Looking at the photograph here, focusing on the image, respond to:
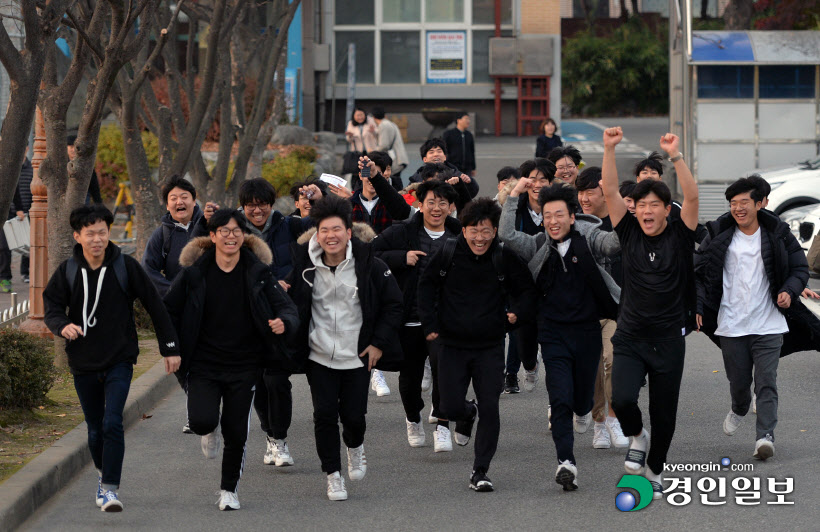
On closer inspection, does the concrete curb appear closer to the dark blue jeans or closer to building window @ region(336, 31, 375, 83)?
the dark blue jeans

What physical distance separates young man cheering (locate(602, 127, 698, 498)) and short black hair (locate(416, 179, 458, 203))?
139cm

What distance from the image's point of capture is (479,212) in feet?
23.2

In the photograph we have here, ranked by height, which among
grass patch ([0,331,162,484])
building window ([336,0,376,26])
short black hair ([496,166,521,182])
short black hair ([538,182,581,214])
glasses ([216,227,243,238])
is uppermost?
building window ([336,0,376,26])

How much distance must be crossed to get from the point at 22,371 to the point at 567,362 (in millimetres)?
3745

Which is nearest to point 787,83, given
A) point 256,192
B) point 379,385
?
point 379,385

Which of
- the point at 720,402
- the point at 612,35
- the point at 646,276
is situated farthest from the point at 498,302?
the point at 612,35

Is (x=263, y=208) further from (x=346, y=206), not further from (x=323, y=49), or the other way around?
(x=323, y=49)

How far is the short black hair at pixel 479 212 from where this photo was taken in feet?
23.1

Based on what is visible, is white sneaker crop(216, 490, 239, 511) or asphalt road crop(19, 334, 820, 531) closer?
asphalt road crop(19, 334, 820, 531)

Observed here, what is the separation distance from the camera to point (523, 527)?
627 centimetres

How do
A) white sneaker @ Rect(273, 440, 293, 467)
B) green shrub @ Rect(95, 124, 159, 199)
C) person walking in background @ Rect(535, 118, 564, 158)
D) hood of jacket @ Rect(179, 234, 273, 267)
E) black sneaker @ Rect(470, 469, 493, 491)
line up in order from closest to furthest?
hood of jacket @ Rect(179, 234, 273, 267) < black sneaker @ Rect(470, 469, 493, 491) < white sneaker @ Rect(273, 440, 293, 467) < person walking in background @ Rect(535, 118, 564, 158) < green shrub @ Rect(95, 124, 159, 199)

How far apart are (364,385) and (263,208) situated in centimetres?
182

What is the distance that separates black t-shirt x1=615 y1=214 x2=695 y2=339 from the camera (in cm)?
674

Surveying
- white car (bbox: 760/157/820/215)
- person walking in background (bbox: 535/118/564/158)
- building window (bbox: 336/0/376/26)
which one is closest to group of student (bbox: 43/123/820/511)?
white car (bbox: 760/157/820/215)
